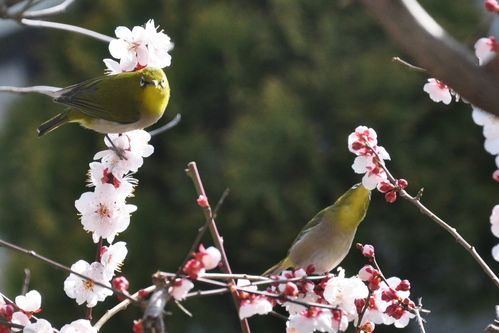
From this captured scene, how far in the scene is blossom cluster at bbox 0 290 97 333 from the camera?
1341 mm

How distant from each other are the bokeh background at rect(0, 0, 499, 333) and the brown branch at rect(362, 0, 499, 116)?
11.2 feet

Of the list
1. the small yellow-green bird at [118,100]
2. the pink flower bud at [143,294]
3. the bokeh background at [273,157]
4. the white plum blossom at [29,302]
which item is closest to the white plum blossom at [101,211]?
the white plum blossom at [29,302]

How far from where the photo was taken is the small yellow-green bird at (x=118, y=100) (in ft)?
7.18

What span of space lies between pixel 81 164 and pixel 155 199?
2.02 ft

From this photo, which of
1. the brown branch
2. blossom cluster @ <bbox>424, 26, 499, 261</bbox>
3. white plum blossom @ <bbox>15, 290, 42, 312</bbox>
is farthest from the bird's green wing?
the brown branch

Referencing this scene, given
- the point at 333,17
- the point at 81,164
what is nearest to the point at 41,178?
the point at 81,164

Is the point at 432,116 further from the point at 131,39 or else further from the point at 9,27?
the point at 9,27

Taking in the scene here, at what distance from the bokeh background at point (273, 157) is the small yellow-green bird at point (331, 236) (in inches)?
73.7

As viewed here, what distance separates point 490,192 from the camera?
4066mm

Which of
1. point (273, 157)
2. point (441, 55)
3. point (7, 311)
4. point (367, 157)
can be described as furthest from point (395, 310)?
point (273, 157)

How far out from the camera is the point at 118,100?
7.43ft

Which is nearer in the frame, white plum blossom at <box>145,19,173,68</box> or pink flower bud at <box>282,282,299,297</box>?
pink flower bud at <box>282,282,299,297</box>

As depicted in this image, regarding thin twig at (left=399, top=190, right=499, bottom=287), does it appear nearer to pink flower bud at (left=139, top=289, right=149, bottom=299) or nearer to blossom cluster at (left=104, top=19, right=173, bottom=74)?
pink flower bud at (left=139, top=289, right=149, bottom=299)

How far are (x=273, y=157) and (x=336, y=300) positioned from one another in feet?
8.77
